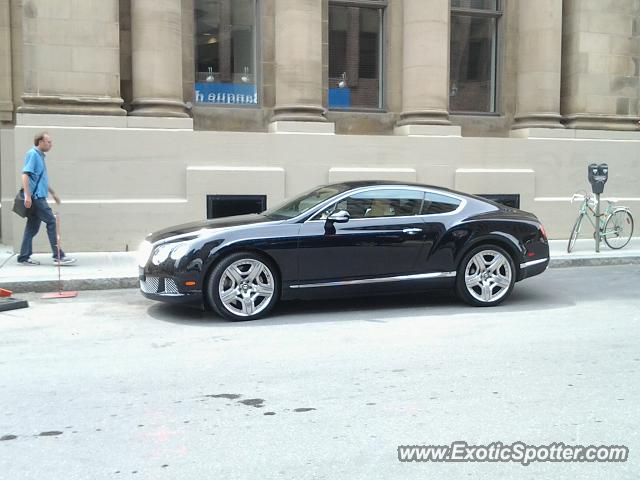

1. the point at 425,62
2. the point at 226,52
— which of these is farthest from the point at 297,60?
the point at 425,62

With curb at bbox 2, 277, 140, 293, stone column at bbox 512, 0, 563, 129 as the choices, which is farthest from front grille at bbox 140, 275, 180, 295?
stone column at bbox 512, 0, 563, 129

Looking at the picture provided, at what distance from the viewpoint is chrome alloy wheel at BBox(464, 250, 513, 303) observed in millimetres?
8289

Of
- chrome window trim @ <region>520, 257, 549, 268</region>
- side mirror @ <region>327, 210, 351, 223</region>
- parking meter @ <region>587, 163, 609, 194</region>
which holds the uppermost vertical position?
parking meter @ <region>587, 163, 609, 194</region>

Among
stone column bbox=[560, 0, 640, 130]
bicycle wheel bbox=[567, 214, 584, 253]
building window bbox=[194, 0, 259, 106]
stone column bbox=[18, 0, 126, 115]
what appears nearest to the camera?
stone column bbox=[18, 0, 126, 115]

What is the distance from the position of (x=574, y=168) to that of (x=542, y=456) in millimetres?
12084

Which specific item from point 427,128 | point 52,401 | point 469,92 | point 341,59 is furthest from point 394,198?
point 469,92

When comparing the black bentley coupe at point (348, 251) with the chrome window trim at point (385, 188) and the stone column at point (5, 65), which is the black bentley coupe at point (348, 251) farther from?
the stone column at point (5, 65)

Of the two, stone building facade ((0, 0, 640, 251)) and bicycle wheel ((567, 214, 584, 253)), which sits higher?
stone building facade ((0, 0, 640, 251))

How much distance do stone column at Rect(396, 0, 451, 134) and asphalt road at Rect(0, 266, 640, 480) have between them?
689 centimetres

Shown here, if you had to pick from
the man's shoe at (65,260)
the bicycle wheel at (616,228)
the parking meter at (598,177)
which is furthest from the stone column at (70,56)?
the bicycle wheel at (616,228)

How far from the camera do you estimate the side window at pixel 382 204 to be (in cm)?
801

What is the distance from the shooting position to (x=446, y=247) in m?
8.12

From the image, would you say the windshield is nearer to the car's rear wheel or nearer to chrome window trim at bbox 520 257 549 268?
the car's rear wheel

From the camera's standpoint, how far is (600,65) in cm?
1528
